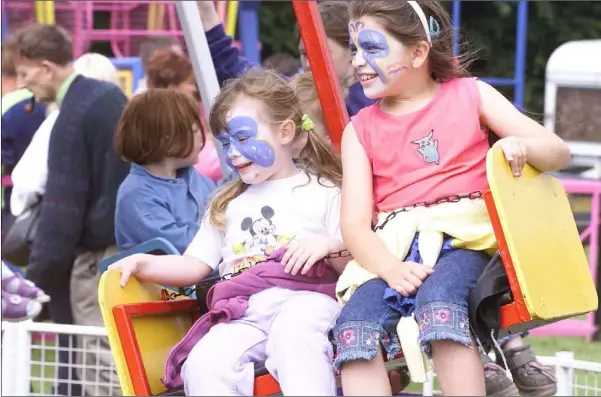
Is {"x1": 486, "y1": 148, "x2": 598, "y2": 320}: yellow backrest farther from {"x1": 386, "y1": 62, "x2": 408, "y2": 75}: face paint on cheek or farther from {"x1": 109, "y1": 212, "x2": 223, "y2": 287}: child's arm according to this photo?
{"x1": 109, "y1": 212, "x2": 223, "y2": 287}: child's arm

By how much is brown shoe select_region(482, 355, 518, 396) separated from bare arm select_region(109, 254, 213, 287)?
135 centimetres

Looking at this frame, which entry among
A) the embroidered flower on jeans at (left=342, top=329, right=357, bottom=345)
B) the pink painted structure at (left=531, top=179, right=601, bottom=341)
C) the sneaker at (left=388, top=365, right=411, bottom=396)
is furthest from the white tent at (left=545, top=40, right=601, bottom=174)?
the embroidered flower on jeans at (left=342, top=329, right=357, bottom=345)

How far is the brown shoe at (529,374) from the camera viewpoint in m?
4.75

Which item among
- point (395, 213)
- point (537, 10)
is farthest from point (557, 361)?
point (537, 10)

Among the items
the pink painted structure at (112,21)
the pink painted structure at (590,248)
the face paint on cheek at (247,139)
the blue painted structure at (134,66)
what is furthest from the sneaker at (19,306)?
the pink painted structure at (112,21)

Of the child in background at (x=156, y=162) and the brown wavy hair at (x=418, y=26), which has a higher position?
the brown wavy hair at (x=418, y=26)

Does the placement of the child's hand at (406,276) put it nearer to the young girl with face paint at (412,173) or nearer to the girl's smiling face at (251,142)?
the young girl with face paint at (412,173)

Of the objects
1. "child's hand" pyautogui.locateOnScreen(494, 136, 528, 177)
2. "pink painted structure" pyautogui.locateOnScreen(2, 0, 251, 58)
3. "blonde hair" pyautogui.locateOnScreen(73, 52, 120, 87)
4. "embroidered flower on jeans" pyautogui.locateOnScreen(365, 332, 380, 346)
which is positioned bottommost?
"embroidered flower on jeans" pyautogui.locateOnScreen(365, 332, 380, 346)

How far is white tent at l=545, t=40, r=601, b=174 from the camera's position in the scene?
10008mm

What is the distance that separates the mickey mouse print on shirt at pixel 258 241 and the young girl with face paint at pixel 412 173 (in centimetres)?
28

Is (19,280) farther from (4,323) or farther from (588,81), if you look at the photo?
(588,81)

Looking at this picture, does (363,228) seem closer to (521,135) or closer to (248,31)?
(521,135)

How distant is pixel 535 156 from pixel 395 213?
382 millimetres

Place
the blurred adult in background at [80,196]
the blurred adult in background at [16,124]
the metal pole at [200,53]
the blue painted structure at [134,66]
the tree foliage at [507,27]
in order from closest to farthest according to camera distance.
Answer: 1. the metal pole at [200,53]
2. the blurred adult in background at [80,196]
3. the blurred adult in background at [16,124]
4. the blue painted structure at [134,66]
5. the tree foliage at [507,27]
